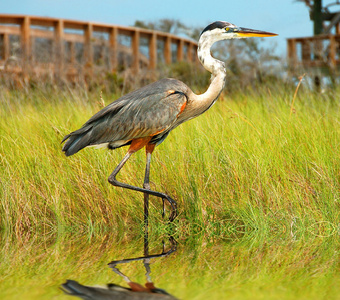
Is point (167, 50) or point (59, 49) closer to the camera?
point (59, 49)

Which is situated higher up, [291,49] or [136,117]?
[291,49]

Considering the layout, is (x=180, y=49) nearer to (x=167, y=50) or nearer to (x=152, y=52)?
(x=167, y=50)

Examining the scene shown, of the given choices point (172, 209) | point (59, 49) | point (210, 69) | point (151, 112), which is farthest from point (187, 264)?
point (59, 49)

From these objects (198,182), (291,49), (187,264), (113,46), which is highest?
(113,46)

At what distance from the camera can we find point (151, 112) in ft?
14.7

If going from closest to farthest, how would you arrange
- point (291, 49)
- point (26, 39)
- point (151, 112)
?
1. point (151, 112)
2. point (26, 39)
3. point (291, 49)

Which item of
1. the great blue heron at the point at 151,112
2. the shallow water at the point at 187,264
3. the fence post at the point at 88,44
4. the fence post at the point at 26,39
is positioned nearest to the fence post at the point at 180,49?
the fence post at the point at 88,44

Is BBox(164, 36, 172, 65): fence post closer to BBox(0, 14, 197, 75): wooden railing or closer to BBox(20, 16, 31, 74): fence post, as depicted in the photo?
BBox(0, 14, 197, 75): wooden railing

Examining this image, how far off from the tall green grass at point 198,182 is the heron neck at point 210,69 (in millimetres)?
681

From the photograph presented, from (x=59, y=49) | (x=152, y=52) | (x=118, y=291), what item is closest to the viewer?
(x=118, y=291)

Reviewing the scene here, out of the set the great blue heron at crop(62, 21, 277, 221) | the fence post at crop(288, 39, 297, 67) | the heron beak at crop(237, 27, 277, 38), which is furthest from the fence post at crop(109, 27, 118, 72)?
the great blue heron at crop(62, 21, 277, 221)

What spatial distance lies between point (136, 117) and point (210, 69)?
79 centimetres

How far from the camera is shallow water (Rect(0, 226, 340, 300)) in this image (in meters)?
2.95

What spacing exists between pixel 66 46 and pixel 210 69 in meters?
12.8
